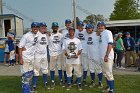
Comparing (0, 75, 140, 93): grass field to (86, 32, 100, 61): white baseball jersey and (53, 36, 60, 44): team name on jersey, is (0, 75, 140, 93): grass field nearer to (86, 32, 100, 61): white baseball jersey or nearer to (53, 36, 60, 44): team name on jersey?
(86, 32, 100, 61): white baseball jersey

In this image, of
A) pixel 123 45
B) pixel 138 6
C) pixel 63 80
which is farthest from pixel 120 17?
pixel 63 80

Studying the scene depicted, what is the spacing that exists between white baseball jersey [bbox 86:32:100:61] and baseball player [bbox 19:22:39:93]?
1956 mm

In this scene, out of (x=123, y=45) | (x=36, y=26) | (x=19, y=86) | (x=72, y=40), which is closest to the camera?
(x=36, y=26)

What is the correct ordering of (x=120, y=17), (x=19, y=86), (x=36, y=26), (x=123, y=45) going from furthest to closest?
(x=120, y=17) < (x=123, y=45) < (x=19, y=86) < (x=36, y=26)

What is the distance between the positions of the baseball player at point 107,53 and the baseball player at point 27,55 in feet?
6.80

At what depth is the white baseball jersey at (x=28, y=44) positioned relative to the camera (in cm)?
802

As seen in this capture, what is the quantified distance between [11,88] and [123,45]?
7032mm

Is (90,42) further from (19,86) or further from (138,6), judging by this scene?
(138,6)

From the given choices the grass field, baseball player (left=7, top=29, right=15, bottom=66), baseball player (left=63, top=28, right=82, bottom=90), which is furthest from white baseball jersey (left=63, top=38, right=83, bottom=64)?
baseball player (left=7, top=29, right=15, bottom=66)

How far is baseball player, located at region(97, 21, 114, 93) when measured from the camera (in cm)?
811

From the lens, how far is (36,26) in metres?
8.18

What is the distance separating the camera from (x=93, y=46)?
9070 millimetres

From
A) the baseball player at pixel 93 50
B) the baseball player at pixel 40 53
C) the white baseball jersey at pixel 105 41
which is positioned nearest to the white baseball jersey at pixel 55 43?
the baseball player at pixel 40 53

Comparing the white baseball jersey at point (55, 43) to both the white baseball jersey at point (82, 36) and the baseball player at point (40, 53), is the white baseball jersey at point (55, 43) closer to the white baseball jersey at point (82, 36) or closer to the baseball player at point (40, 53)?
the baseball player at point (40, 53)
